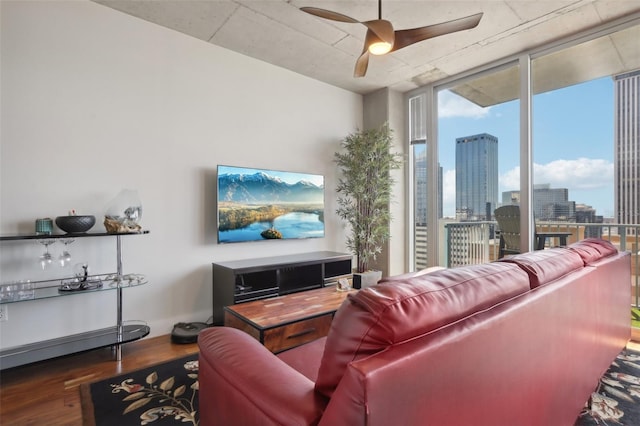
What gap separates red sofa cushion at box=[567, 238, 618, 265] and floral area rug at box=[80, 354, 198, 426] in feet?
7.04

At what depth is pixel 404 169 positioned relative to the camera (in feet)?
15.0

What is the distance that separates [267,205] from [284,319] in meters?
1.63

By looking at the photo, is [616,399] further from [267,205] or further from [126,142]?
[126,142]

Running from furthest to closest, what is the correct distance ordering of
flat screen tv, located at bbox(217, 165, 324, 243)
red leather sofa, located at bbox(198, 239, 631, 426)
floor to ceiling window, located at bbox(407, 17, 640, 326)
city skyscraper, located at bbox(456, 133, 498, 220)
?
city skyscraper, located at bbox(456, 133, 498, 220) → flat screen tv, located at bbox(217, 165, 324, 243) → floor to ceiling window, located at bbox(407, 17, 640, 326) → red leather sofa, located at bbox(198, 239, 631, 426)

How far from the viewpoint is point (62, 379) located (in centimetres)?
209

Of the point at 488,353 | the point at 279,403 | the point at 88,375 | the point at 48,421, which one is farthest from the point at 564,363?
the point at 88,375

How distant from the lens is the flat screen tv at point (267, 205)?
10.3ft

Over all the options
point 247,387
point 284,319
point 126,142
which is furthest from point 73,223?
point 247,387

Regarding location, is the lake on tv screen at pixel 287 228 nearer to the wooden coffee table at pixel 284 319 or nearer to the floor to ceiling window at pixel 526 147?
the wooden coffee table at pixel 284 319

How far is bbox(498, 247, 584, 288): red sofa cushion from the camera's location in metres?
1.21

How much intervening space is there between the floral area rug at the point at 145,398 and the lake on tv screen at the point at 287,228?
1.27 meters

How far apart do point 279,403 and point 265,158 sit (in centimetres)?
304

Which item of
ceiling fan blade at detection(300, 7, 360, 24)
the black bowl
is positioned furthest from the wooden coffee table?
ceiling fan blade at detection(300, 7, 360, 24)

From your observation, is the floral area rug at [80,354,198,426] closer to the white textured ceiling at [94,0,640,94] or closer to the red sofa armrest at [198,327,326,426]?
the red sofa armrest at [198,327,326,426]
